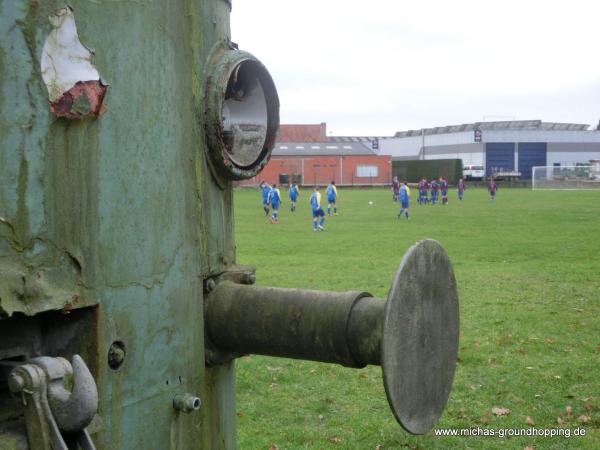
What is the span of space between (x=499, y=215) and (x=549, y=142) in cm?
5696

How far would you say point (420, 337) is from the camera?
2012 millimetres

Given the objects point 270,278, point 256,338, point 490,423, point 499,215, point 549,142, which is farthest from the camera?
point 549,142

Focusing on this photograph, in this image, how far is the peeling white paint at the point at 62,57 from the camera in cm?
165

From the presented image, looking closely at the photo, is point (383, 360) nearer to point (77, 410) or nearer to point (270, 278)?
point (77, 410)

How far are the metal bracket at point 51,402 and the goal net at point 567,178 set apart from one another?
6269 centimetres

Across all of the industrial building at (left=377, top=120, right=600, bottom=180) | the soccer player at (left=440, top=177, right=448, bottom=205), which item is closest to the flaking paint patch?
the soccer player at (left=440, top=177, right=448, bottom=205)

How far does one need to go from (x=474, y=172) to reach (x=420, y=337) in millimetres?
78971

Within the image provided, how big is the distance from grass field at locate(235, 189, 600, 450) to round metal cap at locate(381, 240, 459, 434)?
3.62 meters

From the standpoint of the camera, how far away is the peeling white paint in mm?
1650

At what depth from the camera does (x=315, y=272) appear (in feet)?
46.8

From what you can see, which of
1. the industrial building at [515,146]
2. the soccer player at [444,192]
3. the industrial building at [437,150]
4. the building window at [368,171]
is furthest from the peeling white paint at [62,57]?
the industrial building at [515,146]

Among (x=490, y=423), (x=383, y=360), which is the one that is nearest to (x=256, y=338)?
(x=383, y=360)

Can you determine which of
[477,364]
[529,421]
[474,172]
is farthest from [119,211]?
[474,172]

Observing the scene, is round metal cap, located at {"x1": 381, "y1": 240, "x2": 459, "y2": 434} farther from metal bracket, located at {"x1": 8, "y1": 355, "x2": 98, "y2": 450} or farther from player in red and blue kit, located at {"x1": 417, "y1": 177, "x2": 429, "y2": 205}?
player in red and blue kit, located at {"x1": 417, "y1": 177, "x2": 429, "y2": 205}
